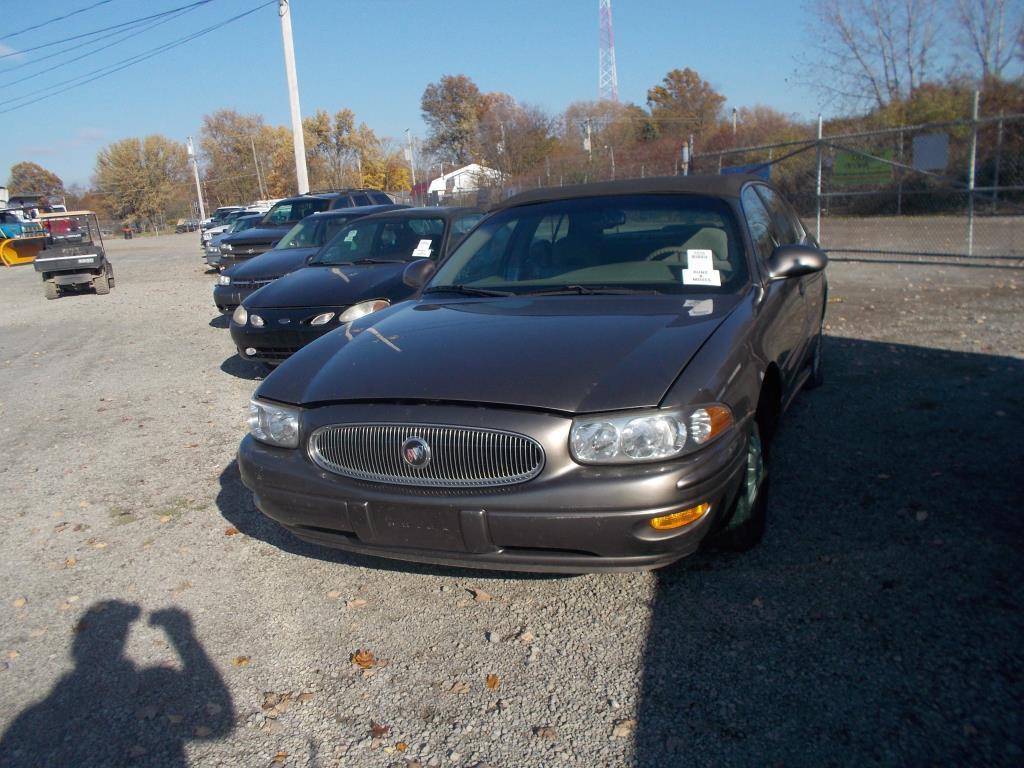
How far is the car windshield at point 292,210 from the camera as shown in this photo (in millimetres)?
15680

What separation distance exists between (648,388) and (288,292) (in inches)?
217

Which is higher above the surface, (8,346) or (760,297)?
(760,297)

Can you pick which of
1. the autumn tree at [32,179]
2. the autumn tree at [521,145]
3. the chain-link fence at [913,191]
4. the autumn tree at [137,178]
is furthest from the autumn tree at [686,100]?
the autumn tree at [32,179]

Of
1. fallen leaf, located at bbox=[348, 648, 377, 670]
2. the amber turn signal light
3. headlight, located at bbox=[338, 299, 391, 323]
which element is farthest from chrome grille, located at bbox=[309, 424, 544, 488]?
headlight, located at bbox=[338, 299, 391, 323]

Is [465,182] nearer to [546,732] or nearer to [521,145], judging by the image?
[521,145]

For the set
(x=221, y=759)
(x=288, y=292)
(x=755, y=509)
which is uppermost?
(x=288, y=292)

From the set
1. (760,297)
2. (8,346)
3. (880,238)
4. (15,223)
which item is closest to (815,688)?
(760,297)

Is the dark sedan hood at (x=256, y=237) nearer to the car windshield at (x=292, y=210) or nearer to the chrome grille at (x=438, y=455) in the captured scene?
the car windshield at (x=292, y=210)

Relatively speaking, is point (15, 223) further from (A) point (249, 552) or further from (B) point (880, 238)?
(A) point (249, 552)

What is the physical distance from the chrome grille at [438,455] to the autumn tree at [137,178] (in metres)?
87.1

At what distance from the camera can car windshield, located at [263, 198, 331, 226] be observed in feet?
51.4

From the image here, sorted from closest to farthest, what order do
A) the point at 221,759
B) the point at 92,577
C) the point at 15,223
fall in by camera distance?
the point at 221,759 → the point at 92,577 → the point at 15,223

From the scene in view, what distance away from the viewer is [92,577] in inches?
155

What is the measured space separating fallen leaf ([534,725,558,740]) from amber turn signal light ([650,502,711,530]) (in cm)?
74
